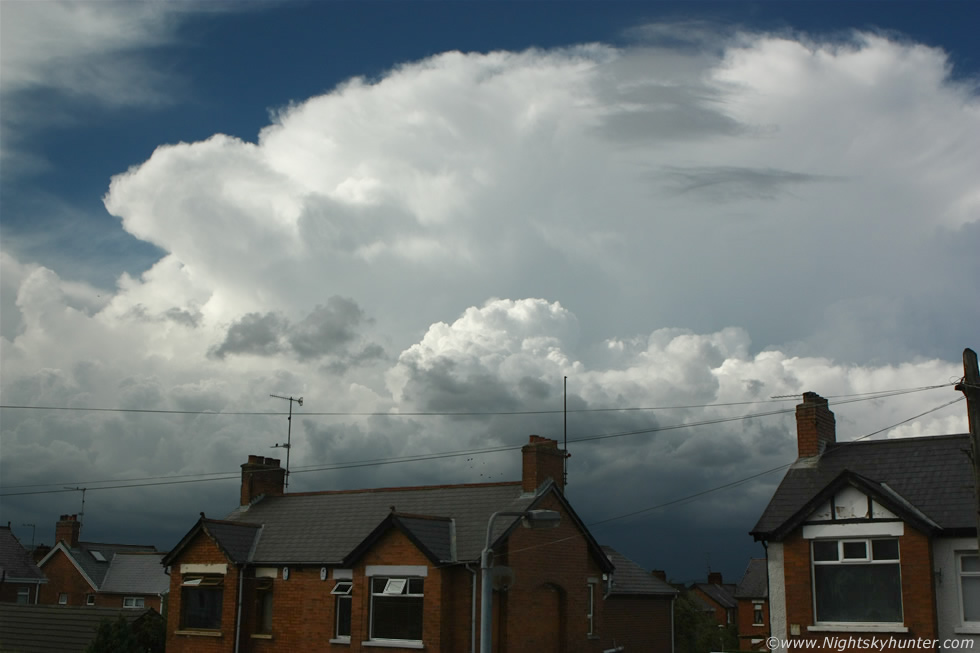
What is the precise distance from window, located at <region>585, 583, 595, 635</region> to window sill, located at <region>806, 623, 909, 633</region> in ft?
35.0

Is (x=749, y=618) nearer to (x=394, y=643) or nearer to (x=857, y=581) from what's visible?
(x=394, y=643)

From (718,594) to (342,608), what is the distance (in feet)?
208

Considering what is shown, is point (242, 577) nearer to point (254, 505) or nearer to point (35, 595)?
point (254, 505)

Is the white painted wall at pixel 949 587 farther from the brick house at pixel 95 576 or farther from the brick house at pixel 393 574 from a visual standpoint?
the brick house at pixel 95 576

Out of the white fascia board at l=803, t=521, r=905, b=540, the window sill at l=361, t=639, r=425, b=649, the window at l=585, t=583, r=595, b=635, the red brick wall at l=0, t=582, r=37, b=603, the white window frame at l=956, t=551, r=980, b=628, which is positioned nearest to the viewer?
the white window frame at l=956, t=551, r=980, b=628

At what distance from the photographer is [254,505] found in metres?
39.1

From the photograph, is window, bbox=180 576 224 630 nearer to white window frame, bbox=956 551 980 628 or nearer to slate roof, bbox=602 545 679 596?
slate roof, bbox=602 545 679 596

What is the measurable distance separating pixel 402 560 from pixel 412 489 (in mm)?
5536

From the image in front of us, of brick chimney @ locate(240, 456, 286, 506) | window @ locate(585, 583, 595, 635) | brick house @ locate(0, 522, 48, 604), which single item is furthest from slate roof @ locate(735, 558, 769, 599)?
brick house @ locate(0, 522, 48, 604)

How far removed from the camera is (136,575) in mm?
65812

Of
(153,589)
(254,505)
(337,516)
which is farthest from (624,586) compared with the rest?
(153,589)

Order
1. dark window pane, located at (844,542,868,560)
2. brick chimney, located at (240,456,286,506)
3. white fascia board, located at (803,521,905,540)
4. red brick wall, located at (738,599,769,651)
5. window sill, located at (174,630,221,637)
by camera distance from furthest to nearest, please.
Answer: red brick wall, located at (738,599,769,651)
brick chimney, located at (240,456,286,506)
window sill, located at (174,630,221,637)
dark window pane, located at (844,542,868,560)
white fascia board, located at (803,521,905,540)

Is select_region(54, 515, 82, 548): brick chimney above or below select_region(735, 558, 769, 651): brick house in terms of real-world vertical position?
above

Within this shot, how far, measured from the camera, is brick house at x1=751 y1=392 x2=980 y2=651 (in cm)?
2278
